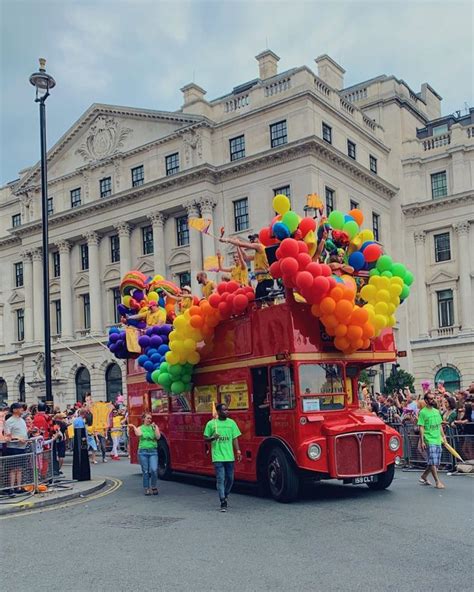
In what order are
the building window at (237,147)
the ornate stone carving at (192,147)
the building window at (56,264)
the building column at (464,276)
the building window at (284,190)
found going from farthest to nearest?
1. the building window at (56,264)
2. the building column at (464,276)
3. the ornate stone carving at (192,147)
4. the building window at (237,147)
5. the building window at (284,190)

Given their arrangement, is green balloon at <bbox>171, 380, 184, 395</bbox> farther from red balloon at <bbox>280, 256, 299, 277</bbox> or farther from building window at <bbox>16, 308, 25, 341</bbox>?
building window at <bbox>16, 308, 25, 341</bbox>

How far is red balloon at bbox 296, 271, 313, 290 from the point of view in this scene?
36.7 ft

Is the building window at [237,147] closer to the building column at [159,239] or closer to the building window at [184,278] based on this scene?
the building column at [159,239]

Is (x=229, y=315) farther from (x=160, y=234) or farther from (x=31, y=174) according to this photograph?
(x=31, y=174)

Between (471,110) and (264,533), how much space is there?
154 ft

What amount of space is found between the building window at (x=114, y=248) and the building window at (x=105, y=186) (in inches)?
116

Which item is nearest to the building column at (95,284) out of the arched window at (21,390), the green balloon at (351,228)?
the arched window at (21,390)

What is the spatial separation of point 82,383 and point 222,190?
685 inches

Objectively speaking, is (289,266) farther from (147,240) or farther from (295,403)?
(147,240)

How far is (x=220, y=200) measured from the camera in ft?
139

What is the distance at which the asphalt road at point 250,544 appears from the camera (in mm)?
6844

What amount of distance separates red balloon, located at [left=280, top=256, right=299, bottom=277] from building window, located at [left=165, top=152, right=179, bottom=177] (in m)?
33.8

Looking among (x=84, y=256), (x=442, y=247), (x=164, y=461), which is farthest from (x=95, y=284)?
(x=164, y=461)

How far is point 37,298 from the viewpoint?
5269 cm
